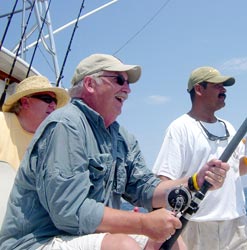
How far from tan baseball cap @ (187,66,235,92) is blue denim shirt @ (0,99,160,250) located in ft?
5.04

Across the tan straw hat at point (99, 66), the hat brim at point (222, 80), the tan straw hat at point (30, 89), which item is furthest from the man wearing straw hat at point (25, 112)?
the hat brim at point (222, 80)

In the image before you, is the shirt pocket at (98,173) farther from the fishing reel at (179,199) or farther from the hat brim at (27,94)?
the hat brim at (27,94)

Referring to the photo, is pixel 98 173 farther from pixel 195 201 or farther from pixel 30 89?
pixel 30 89

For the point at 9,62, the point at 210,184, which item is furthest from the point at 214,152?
the point at 9,62

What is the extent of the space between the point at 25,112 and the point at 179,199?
154cm

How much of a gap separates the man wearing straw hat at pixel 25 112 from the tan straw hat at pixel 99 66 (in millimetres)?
861

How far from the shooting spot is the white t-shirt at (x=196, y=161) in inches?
133

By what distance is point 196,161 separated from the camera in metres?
3.41

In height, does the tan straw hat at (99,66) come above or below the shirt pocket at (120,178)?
above

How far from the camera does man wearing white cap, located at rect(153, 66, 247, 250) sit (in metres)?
3.40

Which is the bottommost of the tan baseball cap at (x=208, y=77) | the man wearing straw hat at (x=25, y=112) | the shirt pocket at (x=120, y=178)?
the man wearing straw hat at (x=25, y=112)

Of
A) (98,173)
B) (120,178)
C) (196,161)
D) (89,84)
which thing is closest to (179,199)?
(120,178)

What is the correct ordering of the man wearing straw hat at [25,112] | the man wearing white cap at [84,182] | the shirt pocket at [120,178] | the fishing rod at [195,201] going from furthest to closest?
the man wearing straw hat at [25,112], the shirt pocket at [120,178], the fishing rod at [195,201], the man wearing white cap at [84,182]

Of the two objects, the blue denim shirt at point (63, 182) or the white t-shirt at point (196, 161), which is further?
the white t-shirt at point (196, 161)
